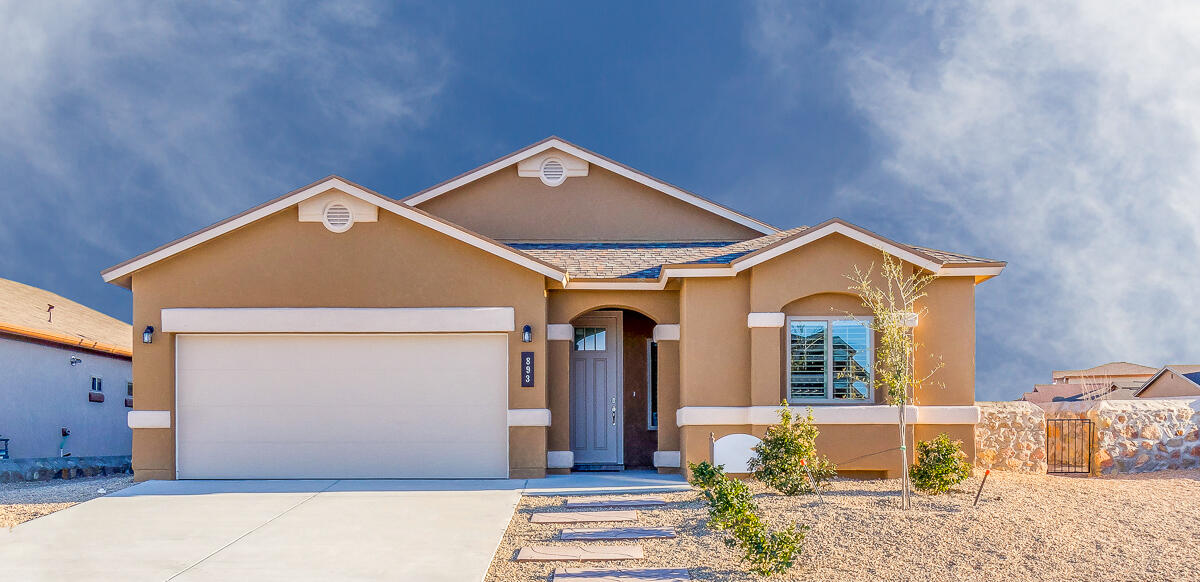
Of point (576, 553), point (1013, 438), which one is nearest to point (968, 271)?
point (1013, 438)

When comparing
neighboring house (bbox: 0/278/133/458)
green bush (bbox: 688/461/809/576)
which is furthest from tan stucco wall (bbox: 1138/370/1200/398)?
neighboring house (bbox: 0/278/133/458)

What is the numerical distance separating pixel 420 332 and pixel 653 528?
550 centimetres

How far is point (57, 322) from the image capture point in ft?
64.6

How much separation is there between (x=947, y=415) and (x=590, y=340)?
5.85 m

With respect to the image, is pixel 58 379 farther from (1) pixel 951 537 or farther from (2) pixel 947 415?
(1) pixel 951 537

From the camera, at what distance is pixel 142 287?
46.5ft

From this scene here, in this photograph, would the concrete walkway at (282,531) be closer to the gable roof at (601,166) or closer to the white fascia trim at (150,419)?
the white fascia trim at (150,419)

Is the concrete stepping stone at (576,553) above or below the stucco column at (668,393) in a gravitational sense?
below

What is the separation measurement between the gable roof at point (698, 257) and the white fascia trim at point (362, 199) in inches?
29.0

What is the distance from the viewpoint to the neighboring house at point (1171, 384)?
2430 cm

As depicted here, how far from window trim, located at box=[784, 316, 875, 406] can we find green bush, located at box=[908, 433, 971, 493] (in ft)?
6.45

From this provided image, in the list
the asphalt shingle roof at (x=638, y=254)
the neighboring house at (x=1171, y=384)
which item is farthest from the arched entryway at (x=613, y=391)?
the neighboring house at (x=1171, y=384)

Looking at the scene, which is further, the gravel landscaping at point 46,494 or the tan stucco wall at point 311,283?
the tan stucco wall at point 311,283

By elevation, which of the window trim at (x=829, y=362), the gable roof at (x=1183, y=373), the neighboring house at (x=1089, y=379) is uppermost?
the window trim at (x=829, y=362)
